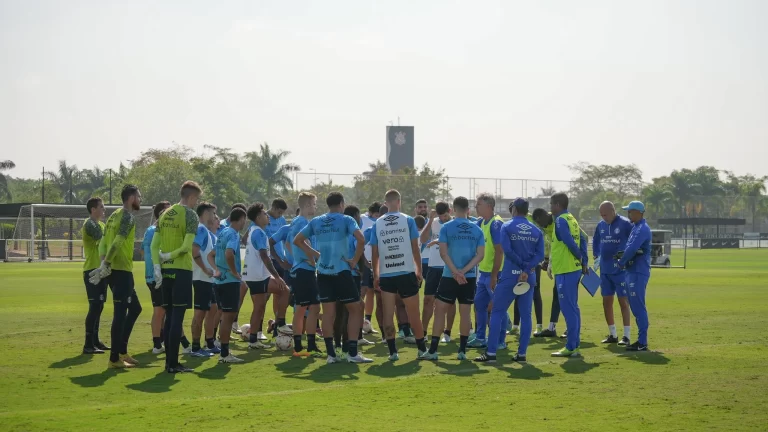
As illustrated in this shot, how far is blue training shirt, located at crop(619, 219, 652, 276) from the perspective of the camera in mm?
13180

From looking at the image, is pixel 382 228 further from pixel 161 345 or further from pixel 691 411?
pixel 691 411

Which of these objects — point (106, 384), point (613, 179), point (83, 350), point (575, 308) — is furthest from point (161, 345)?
point (613, 179)

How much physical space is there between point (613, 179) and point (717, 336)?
11542 cm

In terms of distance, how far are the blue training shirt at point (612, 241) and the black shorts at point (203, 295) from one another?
6.06 meters

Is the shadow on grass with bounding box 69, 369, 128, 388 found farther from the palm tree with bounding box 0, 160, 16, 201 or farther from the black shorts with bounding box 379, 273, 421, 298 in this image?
the palm tree with bounding box 0, 160, 16, 201

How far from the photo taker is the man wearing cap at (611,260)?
45.1 feet

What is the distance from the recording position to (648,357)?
39.8 ft

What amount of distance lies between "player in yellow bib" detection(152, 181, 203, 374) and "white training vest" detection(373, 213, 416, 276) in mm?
2495

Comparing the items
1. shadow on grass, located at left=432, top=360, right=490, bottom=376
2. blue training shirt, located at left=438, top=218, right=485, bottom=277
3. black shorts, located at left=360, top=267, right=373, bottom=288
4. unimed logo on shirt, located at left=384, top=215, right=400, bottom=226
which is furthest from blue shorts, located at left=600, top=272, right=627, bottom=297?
black shorts, located at left=360, top=267, right=373, bottom=288

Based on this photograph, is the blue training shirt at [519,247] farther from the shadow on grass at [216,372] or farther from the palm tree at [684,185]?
the palm tree at [684,185]

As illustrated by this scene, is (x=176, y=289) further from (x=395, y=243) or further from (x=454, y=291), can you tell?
(x=454, y=291)

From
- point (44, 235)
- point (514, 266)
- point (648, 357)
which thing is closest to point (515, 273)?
point (514, 266)

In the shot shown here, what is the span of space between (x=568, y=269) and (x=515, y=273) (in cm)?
101

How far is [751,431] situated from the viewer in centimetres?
753
